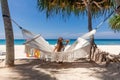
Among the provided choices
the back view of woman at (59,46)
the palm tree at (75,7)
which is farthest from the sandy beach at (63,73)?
the palm tree at (75,7)

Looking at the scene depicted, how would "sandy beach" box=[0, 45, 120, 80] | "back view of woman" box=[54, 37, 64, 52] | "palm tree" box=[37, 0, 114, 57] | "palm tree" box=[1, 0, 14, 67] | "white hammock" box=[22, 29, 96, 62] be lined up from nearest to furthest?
"sandy beach" box=[0, 45, 120, 80]
"white hammock" box=[22, 29, 96, 62]
"palm tree" box=[1, 0, 14, 67]
"back view of woman" box=[54, 37, 64, 52]
"palm tree" box=[37, 0, 114, 57]

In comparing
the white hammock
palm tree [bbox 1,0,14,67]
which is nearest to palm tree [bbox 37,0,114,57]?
the white hammock

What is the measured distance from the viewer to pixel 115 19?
1692 centimetres

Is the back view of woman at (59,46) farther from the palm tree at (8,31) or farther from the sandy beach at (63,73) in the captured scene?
the palm tree at (8,31)

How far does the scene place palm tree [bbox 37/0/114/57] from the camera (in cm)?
951

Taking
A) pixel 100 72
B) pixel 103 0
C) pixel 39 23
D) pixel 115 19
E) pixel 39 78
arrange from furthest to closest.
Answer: pixel 39 23 < pixel 115 19 < pixel 103 0 < pixel 100 72 < pixel 39 78

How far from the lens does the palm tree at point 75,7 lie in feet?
31.2

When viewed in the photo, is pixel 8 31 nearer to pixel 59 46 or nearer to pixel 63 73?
pixel 59 46

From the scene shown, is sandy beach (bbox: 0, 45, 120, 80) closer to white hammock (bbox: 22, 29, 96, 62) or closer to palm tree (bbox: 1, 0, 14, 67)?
white hammock (bbox: 22, 29, 96, 62)

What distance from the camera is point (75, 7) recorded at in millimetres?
10414

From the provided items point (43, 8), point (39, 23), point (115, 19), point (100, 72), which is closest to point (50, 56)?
point (100, 72)

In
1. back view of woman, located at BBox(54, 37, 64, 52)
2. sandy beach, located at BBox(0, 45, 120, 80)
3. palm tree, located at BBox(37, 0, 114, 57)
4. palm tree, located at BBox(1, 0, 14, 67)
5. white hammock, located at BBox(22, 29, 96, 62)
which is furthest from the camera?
palm tree, located at BBox(37, 0, 114, 57)

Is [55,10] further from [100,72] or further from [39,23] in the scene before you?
[39,23]

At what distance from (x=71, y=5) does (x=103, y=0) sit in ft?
3.48
